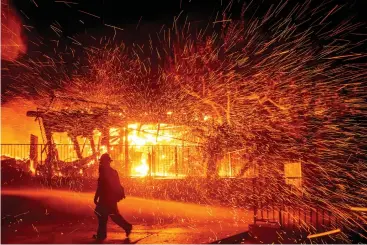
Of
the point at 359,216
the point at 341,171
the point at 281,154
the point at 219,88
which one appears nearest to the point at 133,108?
the point at 219,88

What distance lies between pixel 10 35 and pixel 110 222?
5.50 metres

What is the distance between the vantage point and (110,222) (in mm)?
9398

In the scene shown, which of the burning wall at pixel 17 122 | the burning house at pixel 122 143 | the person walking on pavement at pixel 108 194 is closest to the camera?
the person walking on pavement at pixel 108 194

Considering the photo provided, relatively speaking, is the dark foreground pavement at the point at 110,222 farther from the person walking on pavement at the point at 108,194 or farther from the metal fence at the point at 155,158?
the metal fence at the point at 155,158

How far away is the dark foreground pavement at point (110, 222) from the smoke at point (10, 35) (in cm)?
396

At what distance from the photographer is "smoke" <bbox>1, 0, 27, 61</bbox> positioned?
33.6ft

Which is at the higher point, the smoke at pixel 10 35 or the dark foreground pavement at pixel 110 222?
the smoke at pixel 10 35

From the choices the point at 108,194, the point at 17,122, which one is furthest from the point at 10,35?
the point at 108,194

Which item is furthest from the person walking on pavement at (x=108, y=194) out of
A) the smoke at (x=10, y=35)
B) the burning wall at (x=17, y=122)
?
the burning wall at (x=17, y=122)

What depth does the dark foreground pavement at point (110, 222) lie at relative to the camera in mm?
7951

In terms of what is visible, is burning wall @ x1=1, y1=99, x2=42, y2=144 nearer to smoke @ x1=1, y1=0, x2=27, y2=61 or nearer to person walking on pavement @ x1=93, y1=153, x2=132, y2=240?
smoke @ x1=1, y1=0, x2=27, y2=61

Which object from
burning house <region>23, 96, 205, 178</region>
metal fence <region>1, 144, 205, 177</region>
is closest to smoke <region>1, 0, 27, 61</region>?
burning house <region>23, 96, 205, 178</region>

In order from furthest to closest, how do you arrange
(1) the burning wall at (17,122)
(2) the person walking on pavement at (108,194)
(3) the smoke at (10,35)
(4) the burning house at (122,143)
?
(1) the burning wall at (17,122), (4) the burning house at (122,143), (3) the smoke at (10,35), (2) the person walking on pavement at (108,194)

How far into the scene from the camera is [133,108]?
13641 millimetres
